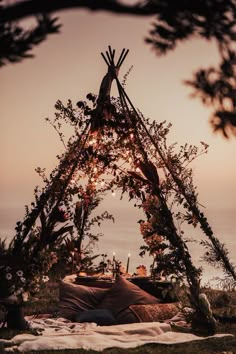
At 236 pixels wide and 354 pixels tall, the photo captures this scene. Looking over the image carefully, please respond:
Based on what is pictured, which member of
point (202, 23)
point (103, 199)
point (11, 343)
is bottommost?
point (11, 343)

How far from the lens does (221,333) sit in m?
7.54

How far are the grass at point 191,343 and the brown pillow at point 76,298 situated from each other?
23cm

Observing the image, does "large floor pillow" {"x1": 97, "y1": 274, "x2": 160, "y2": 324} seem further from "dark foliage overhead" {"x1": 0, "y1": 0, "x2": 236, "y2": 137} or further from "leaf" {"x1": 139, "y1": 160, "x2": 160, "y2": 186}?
"dark foliage overhead" {"x1": 0, "y1": 0, "x2": 236, "y2": 137}

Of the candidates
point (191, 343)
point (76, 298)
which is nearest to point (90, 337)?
point (191, 343)

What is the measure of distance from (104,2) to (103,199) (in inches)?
354

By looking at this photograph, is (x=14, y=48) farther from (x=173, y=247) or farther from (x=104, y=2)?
(x=173, y=247)

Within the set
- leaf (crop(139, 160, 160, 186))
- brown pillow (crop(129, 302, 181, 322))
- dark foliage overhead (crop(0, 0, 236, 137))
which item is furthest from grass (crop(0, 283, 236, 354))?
dark foliage overhead (crop(0, 0, 236, 137))

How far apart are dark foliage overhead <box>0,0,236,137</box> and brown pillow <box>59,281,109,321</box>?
20.0ft

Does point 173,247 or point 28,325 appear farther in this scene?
point 173,247

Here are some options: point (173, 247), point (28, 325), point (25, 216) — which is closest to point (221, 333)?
point (173, 247)

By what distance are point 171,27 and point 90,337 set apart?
483cm

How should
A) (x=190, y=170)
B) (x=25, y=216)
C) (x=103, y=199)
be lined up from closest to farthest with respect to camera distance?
1. (x=25, y=216)
2. (x=190, y=170)
3. (x=103, y=199)

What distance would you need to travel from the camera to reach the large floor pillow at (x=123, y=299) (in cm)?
871

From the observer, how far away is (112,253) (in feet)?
36.9
